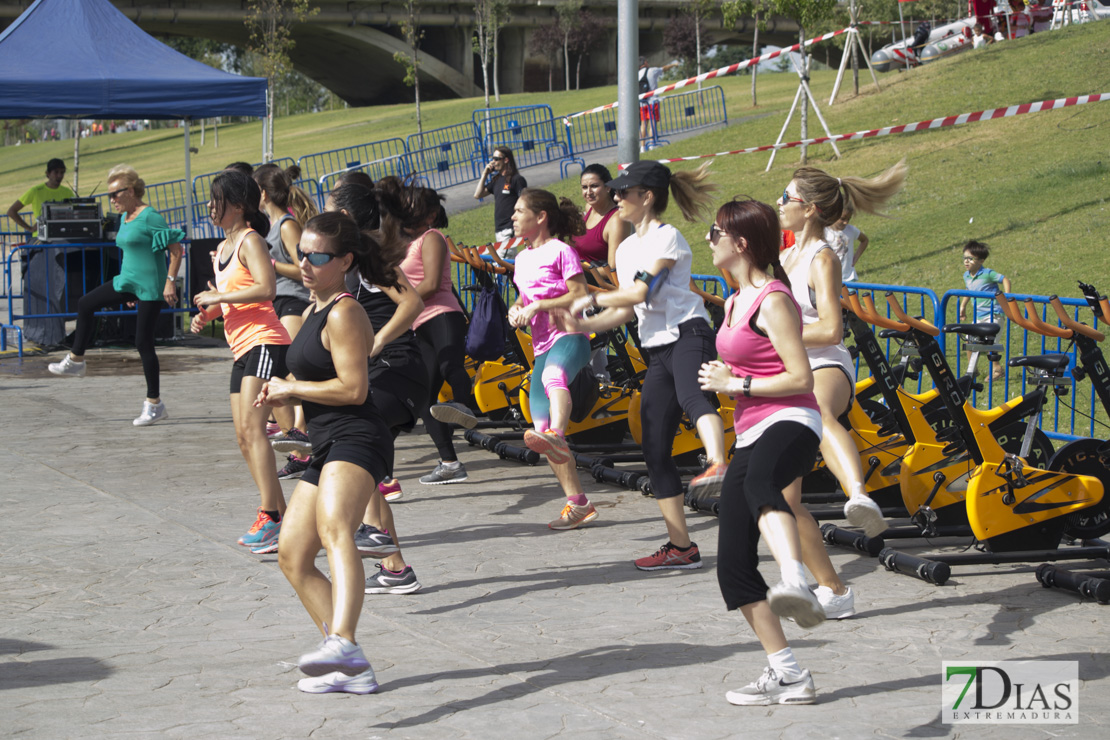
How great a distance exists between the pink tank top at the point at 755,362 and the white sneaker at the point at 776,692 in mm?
823

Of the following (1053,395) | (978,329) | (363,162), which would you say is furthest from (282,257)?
(363,162)

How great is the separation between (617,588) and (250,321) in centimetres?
246

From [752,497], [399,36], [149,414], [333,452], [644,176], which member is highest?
[399,36]

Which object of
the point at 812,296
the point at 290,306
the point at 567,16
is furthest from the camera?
the point at 567,16

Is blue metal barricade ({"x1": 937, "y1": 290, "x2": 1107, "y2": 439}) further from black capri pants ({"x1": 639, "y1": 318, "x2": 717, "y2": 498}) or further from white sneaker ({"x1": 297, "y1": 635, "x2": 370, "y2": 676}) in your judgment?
white sneaker ({"x1": 297, "y1": 635, "x2": 370, "y2": 676})

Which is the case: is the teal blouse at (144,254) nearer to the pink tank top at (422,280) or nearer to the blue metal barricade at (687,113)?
the pink tank top at (422,280)

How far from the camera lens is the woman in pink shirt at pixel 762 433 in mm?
3908

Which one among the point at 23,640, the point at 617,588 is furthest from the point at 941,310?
the point at 23,640

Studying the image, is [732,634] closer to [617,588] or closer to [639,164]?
[617,588]

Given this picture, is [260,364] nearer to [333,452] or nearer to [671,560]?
[333,452]

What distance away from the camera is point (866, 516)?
15.7 feet

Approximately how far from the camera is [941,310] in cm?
786

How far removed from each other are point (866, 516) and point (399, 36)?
204ft

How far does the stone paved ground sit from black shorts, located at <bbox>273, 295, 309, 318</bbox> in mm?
1217
